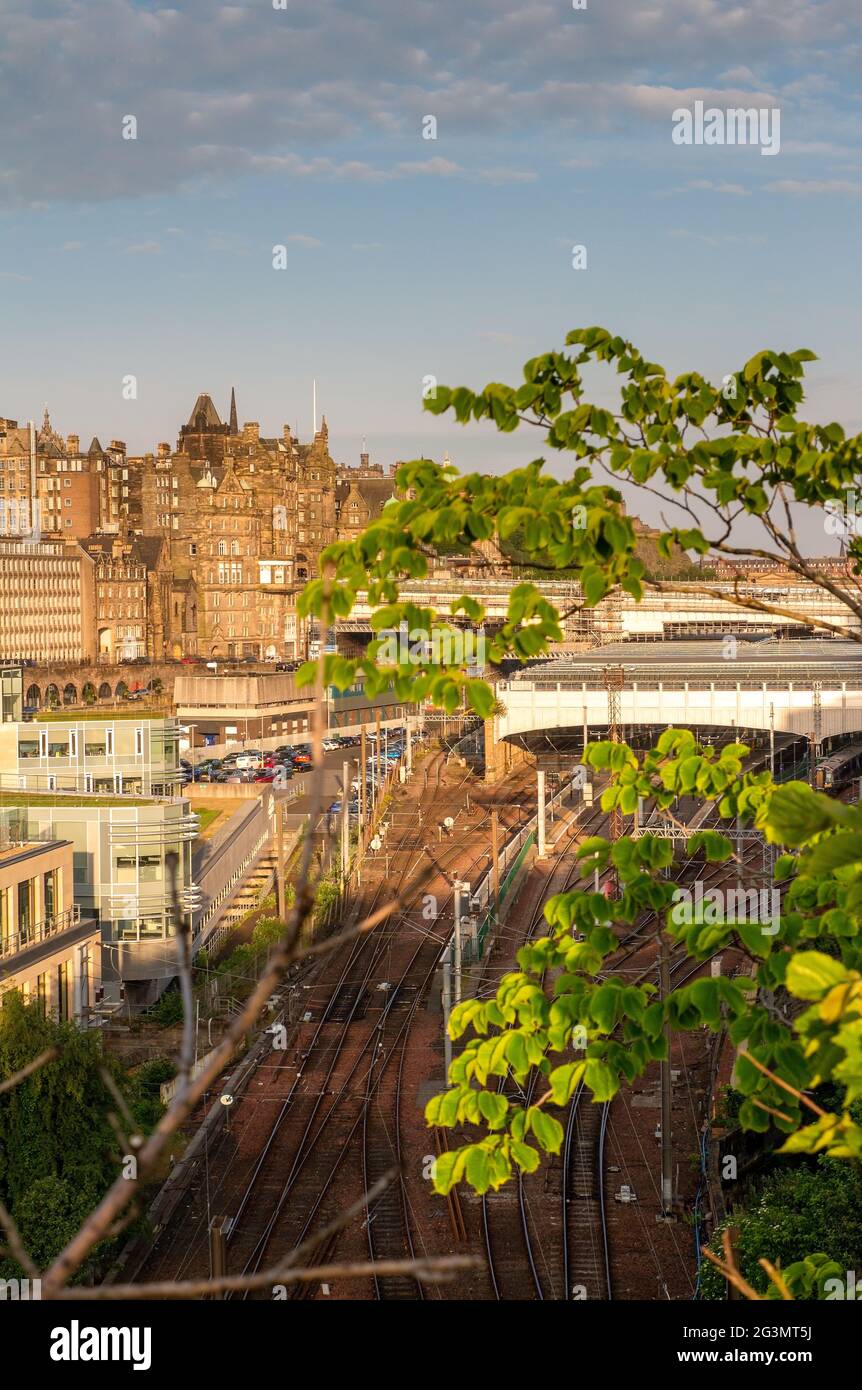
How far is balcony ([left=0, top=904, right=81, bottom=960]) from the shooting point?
22578mm

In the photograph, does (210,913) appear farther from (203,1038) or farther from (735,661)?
(735,661)

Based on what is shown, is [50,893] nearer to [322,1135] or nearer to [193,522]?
[322,1135]

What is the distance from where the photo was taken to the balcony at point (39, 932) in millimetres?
22578

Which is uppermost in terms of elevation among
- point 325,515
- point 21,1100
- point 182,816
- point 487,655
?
point 325,515

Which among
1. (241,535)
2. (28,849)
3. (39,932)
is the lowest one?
(39,932)

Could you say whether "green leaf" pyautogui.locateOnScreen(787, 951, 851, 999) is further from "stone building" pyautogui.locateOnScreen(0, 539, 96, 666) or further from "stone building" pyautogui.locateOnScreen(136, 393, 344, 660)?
"stone building" pyautogui.locateOnScreen(136, 393, 344, 660)

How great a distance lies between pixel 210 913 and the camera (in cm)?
3262

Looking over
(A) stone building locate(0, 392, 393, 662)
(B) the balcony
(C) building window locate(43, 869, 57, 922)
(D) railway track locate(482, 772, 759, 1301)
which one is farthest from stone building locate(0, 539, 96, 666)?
(D) railway track locate(482, 772, 759, 1301)

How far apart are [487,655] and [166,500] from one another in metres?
113

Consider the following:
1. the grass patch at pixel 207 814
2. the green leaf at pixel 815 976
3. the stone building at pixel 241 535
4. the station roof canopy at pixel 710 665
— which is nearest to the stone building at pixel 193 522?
the stone building at pixel 241 535

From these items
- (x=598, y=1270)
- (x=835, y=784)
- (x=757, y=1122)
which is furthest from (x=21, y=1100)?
(x=835, y=784)

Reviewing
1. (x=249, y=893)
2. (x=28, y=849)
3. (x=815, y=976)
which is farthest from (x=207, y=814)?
(x=815, y=976)

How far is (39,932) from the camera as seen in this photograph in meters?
23.8
